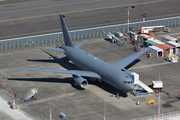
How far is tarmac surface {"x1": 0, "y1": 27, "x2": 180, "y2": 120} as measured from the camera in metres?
72.7

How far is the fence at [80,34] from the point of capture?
350 feet

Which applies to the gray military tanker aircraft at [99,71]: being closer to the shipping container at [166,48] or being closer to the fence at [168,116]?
the fence at [168,116]

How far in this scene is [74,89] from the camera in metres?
82.3

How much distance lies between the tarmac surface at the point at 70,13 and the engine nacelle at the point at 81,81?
3930cm

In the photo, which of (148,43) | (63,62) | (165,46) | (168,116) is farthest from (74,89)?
(148,43)

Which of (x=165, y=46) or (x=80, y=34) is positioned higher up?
(x=80, y=34)

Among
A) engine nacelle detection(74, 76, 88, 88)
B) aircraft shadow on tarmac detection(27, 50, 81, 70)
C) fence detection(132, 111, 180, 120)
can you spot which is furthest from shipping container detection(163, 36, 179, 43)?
fence detection(132, 111, 180, 120)

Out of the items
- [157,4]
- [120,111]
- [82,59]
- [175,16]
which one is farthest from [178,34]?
[120,111]

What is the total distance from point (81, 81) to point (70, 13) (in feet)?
190

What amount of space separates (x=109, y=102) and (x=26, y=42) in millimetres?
40846

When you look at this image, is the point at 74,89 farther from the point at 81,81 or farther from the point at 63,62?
the point at 63,62

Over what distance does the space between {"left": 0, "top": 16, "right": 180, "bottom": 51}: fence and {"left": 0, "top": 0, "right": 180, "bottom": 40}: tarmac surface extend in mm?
6996

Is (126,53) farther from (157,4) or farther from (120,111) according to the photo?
(157,4)

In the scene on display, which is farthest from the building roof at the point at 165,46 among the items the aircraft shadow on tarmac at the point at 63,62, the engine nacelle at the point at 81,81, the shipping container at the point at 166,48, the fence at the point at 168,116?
the fence at the point at 168,116
